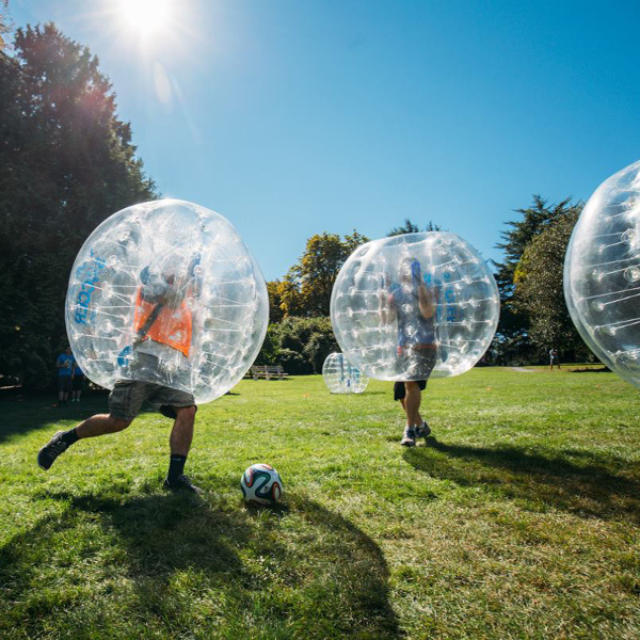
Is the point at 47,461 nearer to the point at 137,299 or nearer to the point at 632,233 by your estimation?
the point at 137,299

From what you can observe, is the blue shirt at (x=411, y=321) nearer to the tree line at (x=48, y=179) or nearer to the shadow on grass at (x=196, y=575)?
the shadow on grass at (x=196, y=575)

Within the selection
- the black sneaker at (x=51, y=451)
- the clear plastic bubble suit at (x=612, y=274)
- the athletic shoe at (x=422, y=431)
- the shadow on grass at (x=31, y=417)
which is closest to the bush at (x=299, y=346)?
the shadow on grass at (x=31, y=417)

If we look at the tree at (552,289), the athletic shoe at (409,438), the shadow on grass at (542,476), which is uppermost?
the tree at (552,289)

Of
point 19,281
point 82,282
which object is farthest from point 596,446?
point 19,281

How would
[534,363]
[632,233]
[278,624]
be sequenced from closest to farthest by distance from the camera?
[278,624] < [632,233] < [534,363]

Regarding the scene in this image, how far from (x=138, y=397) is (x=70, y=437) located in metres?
0.97

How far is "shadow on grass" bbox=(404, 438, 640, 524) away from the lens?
141 inches

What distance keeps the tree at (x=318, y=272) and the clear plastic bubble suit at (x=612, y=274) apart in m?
43.7

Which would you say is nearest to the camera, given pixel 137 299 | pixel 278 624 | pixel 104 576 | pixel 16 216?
pixel 278 624

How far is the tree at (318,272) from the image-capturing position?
4853cm

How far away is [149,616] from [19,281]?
1706 centimetres

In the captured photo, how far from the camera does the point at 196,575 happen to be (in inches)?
100

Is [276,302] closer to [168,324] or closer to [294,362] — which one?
[294,362]

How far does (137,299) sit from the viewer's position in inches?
153
